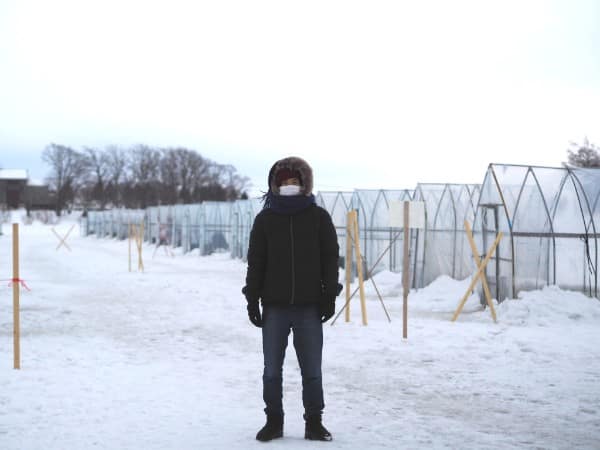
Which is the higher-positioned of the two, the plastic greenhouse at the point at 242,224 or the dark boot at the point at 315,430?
the plastic greenhouse at the point at 242,224

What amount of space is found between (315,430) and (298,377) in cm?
274

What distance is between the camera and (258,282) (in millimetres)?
4512

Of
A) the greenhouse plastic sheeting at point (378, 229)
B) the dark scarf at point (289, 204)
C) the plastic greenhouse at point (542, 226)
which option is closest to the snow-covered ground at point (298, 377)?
the plastic greenhouse at point (542, 226)

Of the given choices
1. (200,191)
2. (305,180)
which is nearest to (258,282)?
(305,180)

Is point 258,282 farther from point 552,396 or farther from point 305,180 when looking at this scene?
point 552,396

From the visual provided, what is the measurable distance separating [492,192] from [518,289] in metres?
2.27

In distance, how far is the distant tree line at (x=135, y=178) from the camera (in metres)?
94.4

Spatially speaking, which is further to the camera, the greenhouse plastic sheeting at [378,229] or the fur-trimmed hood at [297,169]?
the greenhouse plastic sheeting at [378,229]

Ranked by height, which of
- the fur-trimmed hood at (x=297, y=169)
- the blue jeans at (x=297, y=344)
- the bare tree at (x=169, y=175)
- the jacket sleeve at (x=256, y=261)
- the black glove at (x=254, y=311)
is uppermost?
the bare tree at (x=169, y=175)

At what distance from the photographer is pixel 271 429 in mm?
4625

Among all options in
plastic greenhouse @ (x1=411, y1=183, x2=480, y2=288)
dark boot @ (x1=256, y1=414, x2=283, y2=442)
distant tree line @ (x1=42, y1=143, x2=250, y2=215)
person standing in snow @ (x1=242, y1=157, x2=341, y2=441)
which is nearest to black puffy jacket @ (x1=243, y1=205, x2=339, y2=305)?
person standing in snow @ (x1=242, y1=157, x2=341, y2=441)

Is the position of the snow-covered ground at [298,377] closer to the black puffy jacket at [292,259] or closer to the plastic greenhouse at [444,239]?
the black puffy jacket at [292,259]

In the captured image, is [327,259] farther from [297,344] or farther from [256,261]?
[297,344]

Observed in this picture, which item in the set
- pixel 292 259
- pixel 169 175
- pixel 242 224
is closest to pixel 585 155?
pixel 242 224
